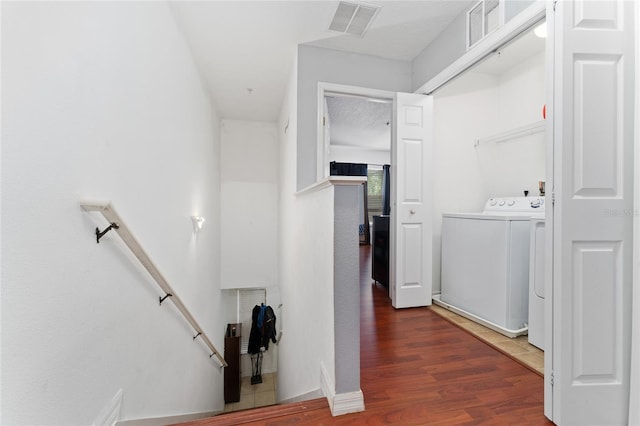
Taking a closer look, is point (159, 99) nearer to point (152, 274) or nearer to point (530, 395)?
point (152, 274)

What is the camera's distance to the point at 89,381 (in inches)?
37.3

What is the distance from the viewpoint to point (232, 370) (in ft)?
14.7

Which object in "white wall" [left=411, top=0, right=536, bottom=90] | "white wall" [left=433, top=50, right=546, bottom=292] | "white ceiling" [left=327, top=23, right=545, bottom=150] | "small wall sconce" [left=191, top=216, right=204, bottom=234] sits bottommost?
"small wall sconce" [left=191, top=216, right=204, bottom=234]

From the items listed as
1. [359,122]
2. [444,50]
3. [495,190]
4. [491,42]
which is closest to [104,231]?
[491,42]

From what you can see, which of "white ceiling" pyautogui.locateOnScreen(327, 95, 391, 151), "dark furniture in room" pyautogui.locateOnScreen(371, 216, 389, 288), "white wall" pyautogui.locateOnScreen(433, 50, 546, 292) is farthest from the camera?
"white ceiling" pyautogui.locateOnScreen(327, 95, 391, 151)

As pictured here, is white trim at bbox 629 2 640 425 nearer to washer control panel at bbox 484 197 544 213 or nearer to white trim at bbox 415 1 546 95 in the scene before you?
white trim at bbox 415 1 546 95

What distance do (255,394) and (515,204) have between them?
5.09 meters

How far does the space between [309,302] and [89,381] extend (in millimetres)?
1209

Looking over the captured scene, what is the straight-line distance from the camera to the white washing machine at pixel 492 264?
2074 mm

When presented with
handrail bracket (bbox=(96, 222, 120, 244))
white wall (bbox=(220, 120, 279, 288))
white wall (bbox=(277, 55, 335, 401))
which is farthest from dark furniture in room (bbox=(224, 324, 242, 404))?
handrail bracket (bbox=(96, 222, 120, 244))

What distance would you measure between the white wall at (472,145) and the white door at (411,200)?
0.29 meters

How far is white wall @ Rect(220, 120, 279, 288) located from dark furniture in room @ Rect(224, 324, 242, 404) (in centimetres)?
107

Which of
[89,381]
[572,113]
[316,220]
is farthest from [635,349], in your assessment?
[89,381]

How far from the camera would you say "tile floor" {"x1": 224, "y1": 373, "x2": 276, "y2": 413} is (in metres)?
4.39
